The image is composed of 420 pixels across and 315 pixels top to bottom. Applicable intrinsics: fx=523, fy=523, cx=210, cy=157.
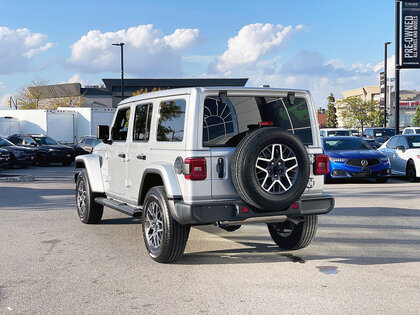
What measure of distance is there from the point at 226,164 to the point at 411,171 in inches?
445

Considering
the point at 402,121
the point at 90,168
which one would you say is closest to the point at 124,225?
the point at 90,168

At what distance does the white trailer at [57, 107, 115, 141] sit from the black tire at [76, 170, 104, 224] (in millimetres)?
22903

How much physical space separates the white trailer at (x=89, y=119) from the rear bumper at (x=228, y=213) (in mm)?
26513

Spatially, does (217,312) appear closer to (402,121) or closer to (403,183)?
(403,183)

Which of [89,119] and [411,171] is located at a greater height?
[89,119]

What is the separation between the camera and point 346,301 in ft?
15.1

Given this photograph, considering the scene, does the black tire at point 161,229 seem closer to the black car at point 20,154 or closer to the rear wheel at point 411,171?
the rear wheel at point 411,171

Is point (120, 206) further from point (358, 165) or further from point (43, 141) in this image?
point (43, 141)

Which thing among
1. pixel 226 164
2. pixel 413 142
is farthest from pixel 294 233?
pixel 413 142

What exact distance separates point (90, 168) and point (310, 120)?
378cm

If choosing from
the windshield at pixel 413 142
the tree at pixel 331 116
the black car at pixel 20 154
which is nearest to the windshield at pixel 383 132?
the windshield at pixel 413 142

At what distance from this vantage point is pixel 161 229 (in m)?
5.96

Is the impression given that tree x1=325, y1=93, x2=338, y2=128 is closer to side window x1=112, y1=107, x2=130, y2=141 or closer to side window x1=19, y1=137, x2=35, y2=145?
side window x1=19, y1=137, x2=35, y2=145

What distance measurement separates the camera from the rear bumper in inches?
212
